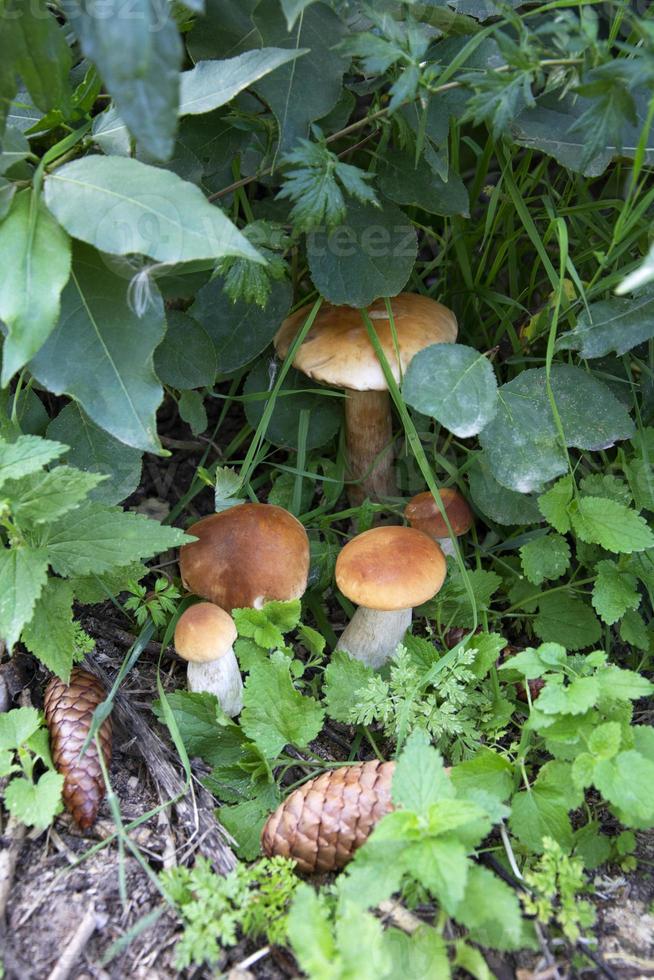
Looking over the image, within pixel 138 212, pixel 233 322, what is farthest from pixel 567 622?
pixel 138 212

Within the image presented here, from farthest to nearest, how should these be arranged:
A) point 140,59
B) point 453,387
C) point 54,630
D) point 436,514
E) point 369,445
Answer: point 369,445 < point 436,514 < point 453,387 < point 54,630 < point 140,59

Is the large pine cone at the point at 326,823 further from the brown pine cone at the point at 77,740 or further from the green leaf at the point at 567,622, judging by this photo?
the green leaf at the point at 567,622

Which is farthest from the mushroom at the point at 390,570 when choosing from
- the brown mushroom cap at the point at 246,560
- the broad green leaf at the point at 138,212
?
the broad green leaf at the point at 138,212

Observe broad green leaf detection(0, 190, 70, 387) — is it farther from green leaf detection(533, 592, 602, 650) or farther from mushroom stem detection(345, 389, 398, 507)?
green leaf detection(533, 592, 602, 650)

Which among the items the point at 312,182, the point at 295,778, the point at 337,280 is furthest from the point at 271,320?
the point at 295,778

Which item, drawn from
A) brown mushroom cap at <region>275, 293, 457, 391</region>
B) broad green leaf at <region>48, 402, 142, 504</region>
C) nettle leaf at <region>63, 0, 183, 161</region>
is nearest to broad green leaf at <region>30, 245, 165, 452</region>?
broad green leaf at <region>48, 402, 142, 504</region>

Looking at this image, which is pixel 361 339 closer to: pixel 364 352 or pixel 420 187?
pixel 364 352
